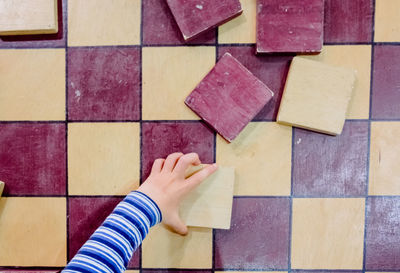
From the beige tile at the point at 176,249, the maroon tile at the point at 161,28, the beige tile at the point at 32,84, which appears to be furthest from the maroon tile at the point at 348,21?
the beige tile at the point at 32,84

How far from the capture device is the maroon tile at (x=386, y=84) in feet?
3.51

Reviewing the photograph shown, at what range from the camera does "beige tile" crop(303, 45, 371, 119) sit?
3.51 ft

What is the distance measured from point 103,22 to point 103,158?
0.43 m

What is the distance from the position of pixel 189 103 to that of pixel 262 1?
375 mm

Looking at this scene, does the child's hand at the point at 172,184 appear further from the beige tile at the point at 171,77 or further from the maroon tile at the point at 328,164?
the maroon tile at the point at 328,164

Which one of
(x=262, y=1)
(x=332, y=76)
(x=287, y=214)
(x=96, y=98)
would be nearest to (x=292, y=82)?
(x=332, y=76)

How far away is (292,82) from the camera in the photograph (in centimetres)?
105

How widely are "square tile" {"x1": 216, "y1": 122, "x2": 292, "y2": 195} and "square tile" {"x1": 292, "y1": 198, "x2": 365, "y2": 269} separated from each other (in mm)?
Result: 96

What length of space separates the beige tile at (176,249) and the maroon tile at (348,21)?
73 centimetres

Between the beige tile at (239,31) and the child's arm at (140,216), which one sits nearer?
the child's arm at (140,216)

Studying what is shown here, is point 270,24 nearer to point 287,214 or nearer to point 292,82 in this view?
point 292,82

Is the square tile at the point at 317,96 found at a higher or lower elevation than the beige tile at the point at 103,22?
lower

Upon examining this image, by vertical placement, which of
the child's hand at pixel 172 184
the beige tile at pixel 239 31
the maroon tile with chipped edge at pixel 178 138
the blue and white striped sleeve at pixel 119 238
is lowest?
the blue and white striped sleeve at pixel 119 238

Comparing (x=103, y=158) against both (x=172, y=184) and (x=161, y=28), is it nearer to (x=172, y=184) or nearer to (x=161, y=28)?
(x=172, y=184)
